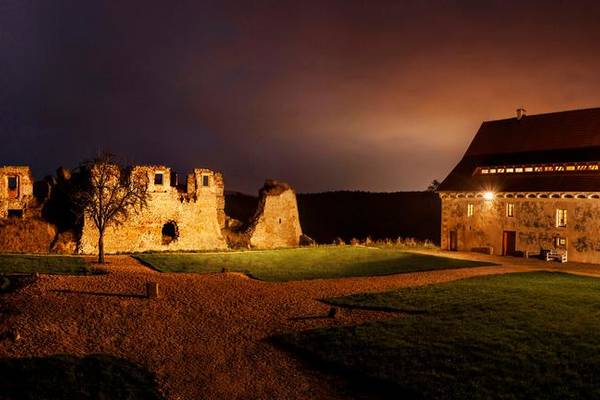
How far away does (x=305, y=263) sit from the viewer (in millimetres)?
25344

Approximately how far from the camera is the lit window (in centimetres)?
3130

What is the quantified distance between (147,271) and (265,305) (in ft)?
22.9

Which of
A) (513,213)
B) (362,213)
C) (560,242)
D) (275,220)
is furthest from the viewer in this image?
(362,213)

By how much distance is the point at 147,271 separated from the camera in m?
20.8

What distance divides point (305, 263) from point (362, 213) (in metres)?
46.6

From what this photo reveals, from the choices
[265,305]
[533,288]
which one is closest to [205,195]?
[265,305]

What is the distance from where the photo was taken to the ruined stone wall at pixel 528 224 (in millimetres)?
27655

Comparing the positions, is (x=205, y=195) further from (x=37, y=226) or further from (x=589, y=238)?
(x=589, y=238)

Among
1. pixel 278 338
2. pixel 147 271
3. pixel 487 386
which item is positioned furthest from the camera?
pixel 147 271

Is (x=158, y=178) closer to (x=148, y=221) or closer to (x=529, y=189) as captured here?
(x=148, y=221)

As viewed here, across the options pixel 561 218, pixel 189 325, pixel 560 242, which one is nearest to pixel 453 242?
pixel 560 242

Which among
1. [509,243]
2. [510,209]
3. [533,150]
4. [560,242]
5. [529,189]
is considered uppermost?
[533,150]

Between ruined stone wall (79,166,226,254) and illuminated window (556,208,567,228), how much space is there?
21198mm

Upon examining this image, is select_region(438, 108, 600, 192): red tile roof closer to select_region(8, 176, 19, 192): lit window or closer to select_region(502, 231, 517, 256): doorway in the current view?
select_region(502, 231, 517, 256): doorway
